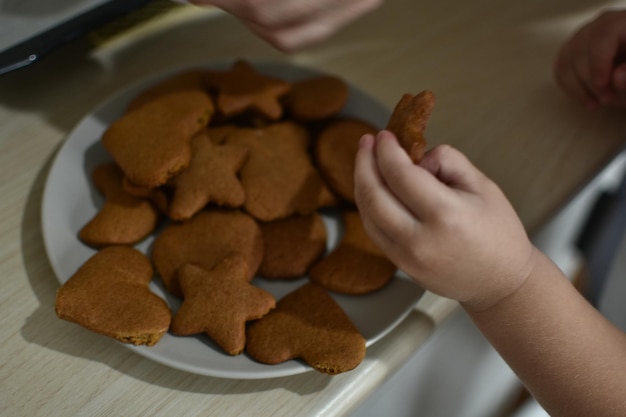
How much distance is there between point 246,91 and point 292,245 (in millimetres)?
168

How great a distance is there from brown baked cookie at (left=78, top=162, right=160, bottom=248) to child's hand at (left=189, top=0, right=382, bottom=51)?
0.18m

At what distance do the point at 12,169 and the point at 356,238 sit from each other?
0.35m

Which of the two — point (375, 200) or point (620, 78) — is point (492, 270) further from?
point (620, 78)

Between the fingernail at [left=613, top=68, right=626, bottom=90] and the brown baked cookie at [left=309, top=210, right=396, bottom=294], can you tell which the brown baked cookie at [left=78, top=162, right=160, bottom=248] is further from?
the fingernail at [left=613, top=68, right=626, bottom=90]

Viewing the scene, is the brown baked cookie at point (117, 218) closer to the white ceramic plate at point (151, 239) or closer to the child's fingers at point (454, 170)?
the white ceramic plate at point (151, 239)

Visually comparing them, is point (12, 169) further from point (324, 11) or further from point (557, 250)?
point (557, 250)

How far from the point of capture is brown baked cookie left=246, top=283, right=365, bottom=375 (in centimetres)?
46

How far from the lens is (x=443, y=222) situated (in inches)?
17.3

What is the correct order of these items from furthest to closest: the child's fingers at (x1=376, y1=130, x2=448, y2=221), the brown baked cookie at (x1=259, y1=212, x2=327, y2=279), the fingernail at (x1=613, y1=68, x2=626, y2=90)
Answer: the fingernail at (x1=613, y1=68, x2=626, y2=90) < the brown baked cookie at (x1=259, y1=212, x2=327, y2=279) < the child's fingers at (x1=376, y1=130, x2=448, y2=221)

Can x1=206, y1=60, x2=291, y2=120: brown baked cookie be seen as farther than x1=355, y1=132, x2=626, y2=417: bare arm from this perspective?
Yes

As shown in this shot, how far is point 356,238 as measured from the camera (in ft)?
1.82

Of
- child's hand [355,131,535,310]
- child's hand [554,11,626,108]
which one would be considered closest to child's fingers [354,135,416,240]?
child's hand [355,131,535,310]

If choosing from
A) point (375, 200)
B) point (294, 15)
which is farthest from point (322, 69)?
point (375, 200)

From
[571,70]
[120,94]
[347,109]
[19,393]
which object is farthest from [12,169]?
[571,70]
